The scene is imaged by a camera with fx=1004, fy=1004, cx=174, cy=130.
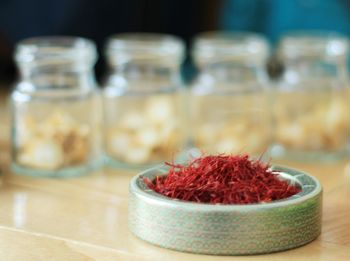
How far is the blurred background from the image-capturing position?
121 centimetres

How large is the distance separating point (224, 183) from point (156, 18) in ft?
2.29

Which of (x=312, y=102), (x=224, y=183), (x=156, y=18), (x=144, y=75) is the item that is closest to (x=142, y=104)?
(x=144, y=75)

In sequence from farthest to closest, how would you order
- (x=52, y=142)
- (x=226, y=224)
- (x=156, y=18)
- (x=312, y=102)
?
(x=156, y=18), (x=312, y=102), (x=52, y=142), (x=226, y=224)

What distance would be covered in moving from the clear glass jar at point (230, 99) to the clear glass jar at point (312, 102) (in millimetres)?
26

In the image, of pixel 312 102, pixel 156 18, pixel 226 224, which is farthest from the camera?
pixel 156 18

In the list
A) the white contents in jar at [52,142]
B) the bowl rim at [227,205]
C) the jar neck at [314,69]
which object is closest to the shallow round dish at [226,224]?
the bowl rim at [227,205]

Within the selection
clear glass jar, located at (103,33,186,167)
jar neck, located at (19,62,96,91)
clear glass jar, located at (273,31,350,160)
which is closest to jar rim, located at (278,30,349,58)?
clear glass jar, located at (273,31,350,160)

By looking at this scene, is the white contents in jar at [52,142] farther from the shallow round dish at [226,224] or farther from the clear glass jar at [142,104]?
the shallow round dish at [226,224]

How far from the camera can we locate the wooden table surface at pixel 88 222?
0.64 meters

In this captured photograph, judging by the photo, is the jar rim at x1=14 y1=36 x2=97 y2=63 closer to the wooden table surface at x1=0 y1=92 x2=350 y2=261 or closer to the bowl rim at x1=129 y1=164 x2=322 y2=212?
the wooden table surface at x1=0 y1=92 x2=350 y2=261

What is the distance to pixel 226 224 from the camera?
24.3 inches

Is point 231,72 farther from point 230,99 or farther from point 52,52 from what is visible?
point 52,52

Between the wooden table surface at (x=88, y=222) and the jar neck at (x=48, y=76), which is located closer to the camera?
the wooden table surface at (x=88, y=222)

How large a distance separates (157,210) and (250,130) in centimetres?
30
